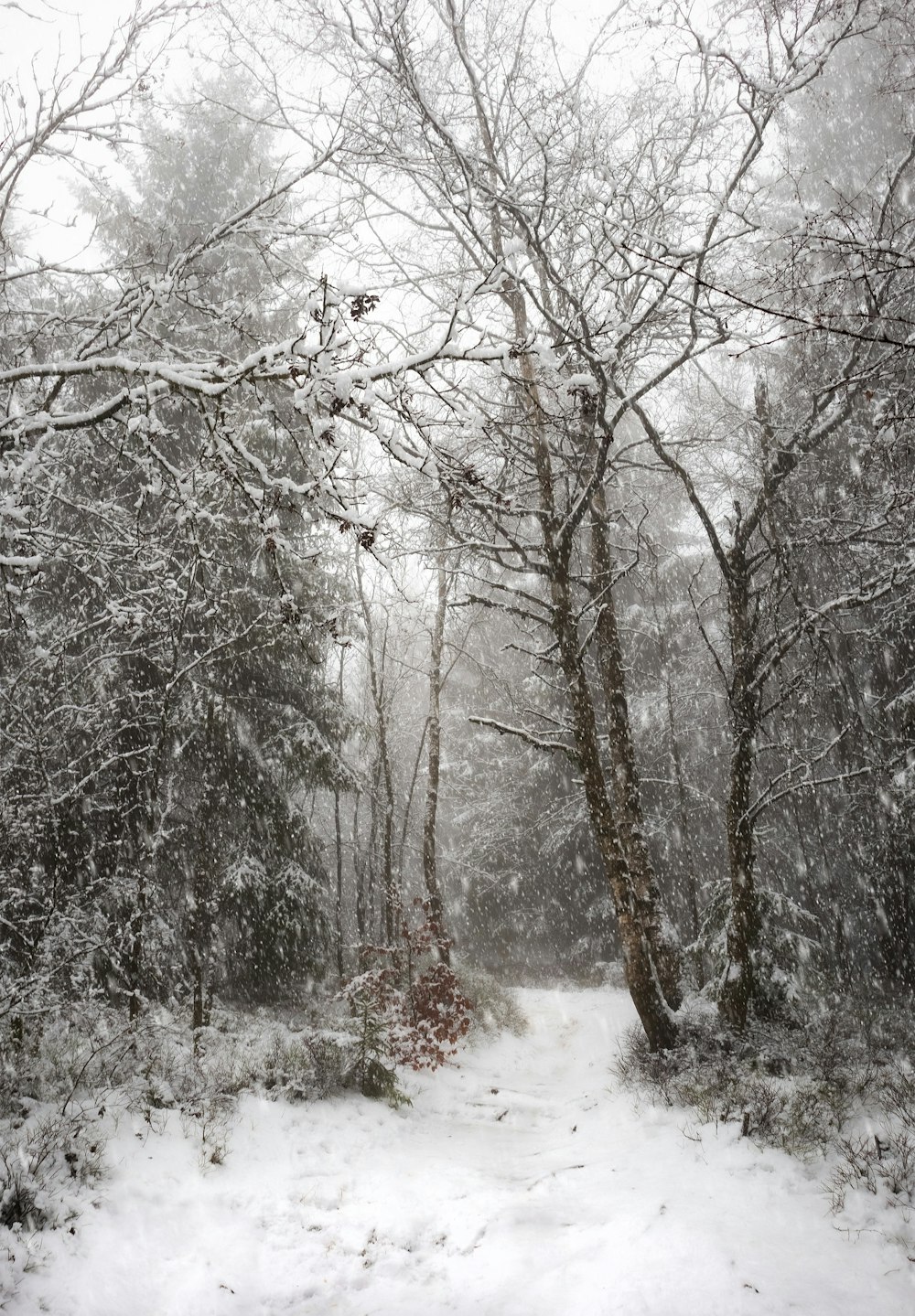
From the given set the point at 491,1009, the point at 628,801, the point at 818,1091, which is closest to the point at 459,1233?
the point at 818,1091

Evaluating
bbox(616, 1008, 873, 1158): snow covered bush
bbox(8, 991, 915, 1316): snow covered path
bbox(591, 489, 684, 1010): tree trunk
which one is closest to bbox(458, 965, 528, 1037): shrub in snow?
bbox(591, 489, 684, 1010): tree trunk

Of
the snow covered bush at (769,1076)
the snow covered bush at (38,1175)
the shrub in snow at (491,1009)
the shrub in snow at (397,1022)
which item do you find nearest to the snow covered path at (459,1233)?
the snow covered bush at (38,1175)

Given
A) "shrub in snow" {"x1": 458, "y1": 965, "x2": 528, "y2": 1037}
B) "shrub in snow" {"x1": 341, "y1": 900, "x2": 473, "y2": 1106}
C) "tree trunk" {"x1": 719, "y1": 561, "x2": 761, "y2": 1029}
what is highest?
"tree trunk" {"x1": 719, "y1": 561, "x2": 761, "y2": 1029}

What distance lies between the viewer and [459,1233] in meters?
4.18

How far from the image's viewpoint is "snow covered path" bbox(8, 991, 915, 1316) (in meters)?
3.34

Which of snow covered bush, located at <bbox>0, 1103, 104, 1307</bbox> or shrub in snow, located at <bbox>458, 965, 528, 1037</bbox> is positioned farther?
shrub in snow, located at <bbox>458, 965, 528, 1037</bbox>

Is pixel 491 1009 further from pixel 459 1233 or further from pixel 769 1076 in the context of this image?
pixel 459 1233

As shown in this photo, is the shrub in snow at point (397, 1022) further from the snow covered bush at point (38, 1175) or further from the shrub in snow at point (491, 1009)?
the snow covered bush at point (38, 1175)

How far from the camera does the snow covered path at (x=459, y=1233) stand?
3340mm

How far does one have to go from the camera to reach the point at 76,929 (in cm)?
636

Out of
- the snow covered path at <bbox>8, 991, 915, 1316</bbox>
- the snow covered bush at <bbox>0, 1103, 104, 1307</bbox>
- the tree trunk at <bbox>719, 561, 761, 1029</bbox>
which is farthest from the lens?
the tree trunk at <bbox>719, 561, 761, 1029</bbox>

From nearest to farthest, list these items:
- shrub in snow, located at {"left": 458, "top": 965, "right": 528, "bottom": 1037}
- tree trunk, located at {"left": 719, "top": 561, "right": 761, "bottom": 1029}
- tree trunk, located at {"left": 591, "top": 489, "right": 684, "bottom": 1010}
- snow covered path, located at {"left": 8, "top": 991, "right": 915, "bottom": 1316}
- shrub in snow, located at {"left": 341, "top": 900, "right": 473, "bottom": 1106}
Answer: snow covered path, located at {"left": 8, "top": 991, "right": 915, "bottom": 1316}, tree trunk, located at {"left": 719, "top": 561, "right": 761, "bottom": 1029}, shrub in snow, located at {"left": 341, "top": 900, "right": 473, "bottom": 1106}, tree trunk, located at {"left": 591, "top": 489, "right": 684, "bottom": 1010}, shrub in snow, located at {"left": 458, "top": 965, "right": 528, "bottom": 1037}

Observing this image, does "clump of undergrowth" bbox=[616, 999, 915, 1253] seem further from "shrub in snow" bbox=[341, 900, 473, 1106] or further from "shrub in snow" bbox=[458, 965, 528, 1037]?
"shrub in snow" bbox=[458, 965, 528, 1037]

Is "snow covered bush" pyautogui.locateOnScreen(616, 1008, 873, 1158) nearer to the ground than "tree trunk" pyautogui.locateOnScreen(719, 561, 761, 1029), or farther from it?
nearer to the ground
